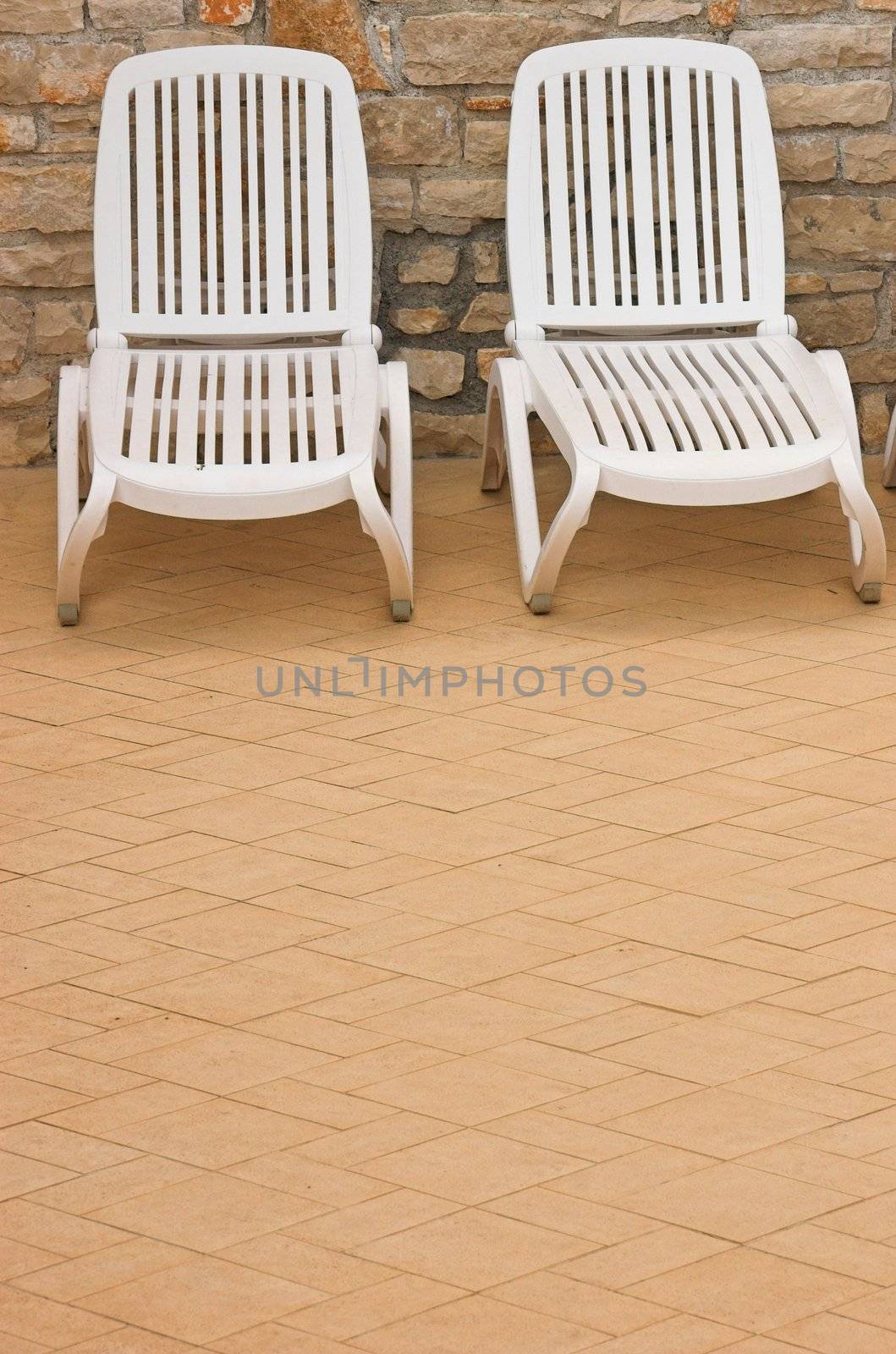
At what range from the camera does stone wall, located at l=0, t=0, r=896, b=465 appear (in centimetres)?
490

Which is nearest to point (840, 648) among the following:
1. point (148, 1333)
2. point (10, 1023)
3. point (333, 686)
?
point (333, 686)

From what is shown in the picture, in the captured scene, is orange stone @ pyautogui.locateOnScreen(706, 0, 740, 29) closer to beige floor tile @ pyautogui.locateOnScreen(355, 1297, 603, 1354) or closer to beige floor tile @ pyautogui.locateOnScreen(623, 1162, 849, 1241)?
beige floor tile @ pyautogui.locateOnScreen(623, 1162, 849, 1241)

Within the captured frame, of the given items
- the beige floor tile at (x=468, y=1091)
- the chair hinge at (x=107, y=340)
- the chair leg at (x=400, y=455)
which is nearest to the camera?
the beige floor tile at (x=468, y=1091)

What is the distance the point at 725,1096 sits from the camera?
8.02 feet

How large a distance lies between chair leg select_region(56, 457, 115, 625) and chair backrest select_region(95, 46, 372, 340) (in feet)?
1.89

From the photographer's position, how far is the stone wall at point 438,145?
490 centimetres

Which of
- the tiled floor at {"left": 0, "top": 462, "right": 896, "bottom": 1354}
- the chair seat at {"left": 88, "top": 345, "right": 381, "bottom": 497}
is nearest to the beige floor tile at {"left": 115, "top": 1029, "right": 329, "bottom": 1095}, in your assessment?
the tiled floor at {"left": 0, "top": 462, "right": 896, "bottom": 1354}

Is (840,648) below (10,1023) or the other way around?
the other way around

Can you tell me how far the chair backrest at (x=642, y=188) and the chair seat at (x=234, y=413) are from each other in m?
0.60

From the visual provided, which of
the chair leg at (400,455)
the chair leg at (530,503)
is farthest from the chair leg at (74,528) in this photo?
the chair leg at (530,503)

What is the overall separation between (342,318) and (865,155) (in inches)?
65.6

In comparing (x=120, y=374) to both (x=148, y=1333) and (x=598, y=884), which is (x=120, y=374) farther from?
(x=148, y=1333)

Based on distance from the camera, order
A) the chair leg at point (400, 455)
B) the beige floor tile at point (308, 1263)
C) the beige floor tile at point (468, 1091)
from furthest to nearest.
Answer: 1. the chair leg at point (400, 455)
2. the beige floor tile at point (468, 1091)
3. the beige floor tile at point (308, 1263)

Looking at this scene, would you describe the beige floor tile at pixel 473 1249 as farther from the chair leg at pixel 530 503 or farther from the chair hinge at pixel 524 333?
the chair hinge at pixel 524 333
